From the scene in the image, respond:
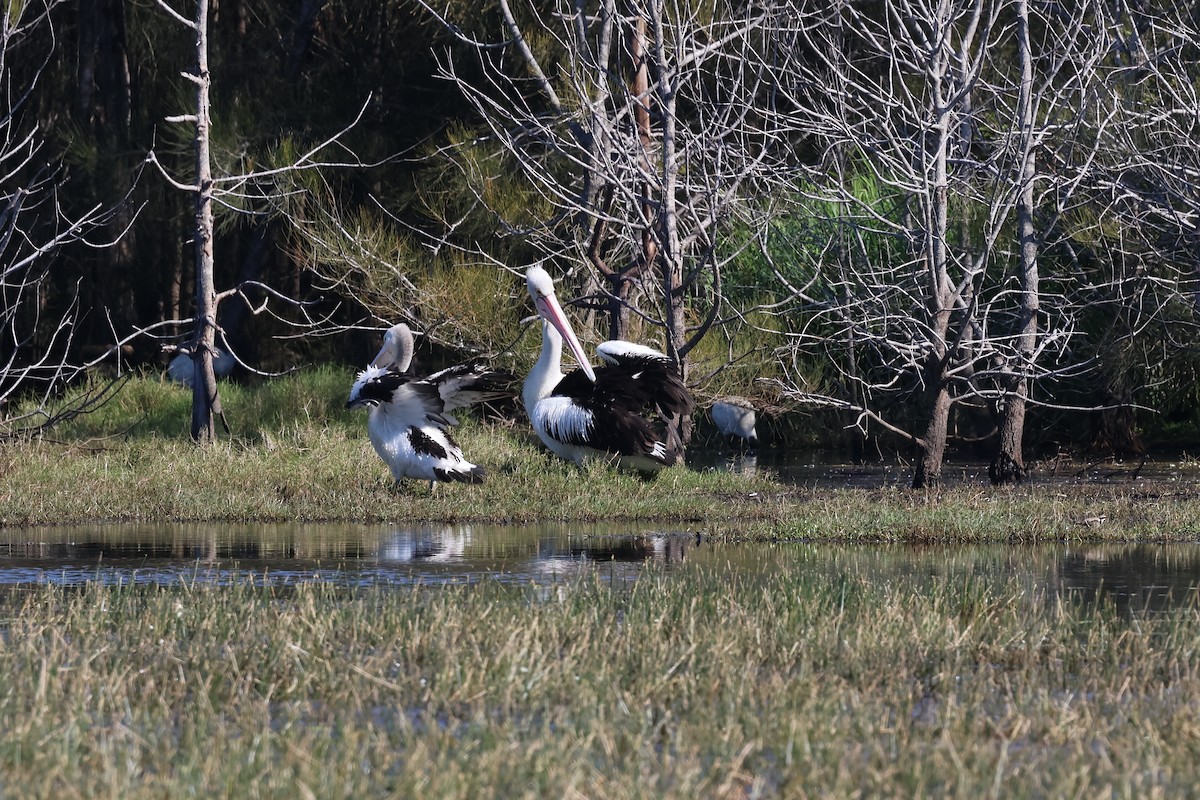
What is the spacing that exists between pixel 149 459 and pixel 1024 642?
8.70 metres

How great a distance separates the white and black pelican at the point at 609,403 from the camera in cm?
1213

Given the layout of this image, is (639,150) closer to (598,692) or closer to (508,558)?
(508,558)

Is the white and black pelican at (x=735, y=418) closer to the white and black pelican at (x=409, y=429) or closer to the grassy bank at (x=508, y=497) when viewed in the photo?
the grassy bank at (x=508, y=497)

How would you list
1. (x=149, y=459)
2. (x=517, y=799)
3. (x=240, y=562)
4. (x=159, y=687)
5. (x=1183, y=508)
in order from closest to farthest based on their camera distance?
(x=517, y=799) → (x=159, y=687) → (x=240, y=562) → (x=1183, y=508) → (x=149, y=459)

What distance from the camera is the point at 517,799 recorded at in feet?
14.0

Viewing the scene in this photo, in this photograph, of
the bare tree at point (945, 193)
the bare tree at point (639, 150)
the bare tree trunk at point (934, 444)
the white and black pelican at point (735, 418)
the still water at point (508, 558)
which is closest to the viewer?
the still water at point (508, 558)

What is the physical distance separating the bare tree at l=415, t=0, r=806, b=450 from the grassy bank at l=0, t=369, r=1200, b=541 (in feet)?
5.38

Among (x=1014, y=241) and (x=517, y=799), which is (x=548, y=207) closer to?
(x=1014, y=241)

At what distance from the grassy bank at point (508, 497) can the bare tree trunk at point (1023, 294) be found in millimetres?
A: 650

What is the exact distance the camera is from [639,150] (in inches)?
529

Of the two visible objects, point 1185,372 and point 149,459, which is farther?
point 1185,372

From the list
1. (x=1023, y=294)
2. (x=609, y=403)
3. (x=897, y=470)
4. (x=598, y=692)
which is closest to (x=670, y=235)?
(x=609, y=403)

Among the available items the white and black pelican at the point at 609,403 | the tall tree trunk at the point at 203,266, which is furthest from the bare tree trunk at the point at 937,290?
the tall tree trunk at the point at 203,266

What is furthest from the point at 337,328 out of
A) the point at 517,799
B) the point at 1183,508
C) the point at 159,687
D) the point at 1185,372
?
the point at 517,799
